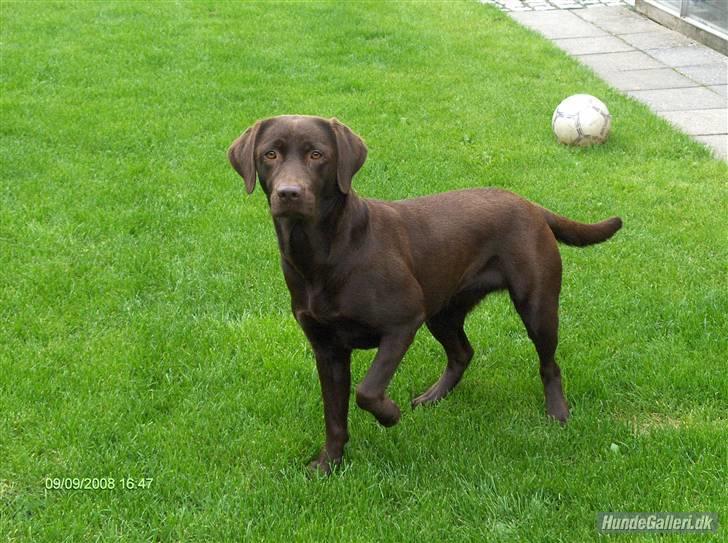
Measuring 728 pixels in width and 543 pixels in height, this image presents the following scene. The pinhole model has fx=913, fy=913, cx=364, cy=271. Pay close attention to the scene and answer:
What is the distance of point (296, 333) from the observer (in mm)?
5281

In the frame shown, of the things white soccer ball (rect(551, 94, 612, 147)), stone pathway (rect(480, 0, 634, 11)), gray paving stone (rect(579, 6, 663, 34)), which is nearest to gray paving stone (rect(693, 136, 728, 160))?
white soccer ball (rect(551, 94, 612, 147))

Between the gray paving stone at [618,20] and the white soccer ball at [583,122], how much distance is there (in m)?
5.35

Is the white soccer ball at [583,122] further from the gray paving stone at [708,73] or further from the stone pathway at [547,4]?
the stone pathway at [547,4]

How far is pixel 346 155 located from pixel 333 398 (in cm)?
110

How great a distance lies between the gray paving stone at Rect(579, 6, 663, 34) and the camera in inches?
519

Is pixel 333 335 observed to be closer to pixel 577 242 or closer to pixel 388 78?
pixel 577 242

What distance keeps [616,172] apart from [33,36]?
7.99 metres

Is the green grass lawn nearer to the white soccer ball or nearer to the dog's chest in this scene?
the white soccer ball

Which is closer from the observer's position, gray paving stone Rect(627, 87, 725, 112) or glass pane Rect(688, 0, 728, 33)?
gray paving stone Rect(627, 87, 725, 112)

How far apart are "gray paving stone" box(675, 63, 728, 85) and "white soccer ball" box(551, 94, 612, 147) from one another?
2.80 meters

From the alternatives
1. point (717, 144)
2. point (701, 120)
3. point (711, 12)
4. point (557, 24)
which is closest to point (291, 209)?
point (717, 144)

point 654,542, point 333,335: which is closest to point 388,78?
point 333,335

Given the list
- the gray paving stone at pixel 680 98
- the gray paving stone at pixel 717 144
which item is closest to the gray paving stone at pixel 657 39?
the gray paving stone at pixel 680 98

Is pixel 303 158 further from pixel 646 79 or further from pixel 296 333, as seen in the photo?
pixel 646 79
